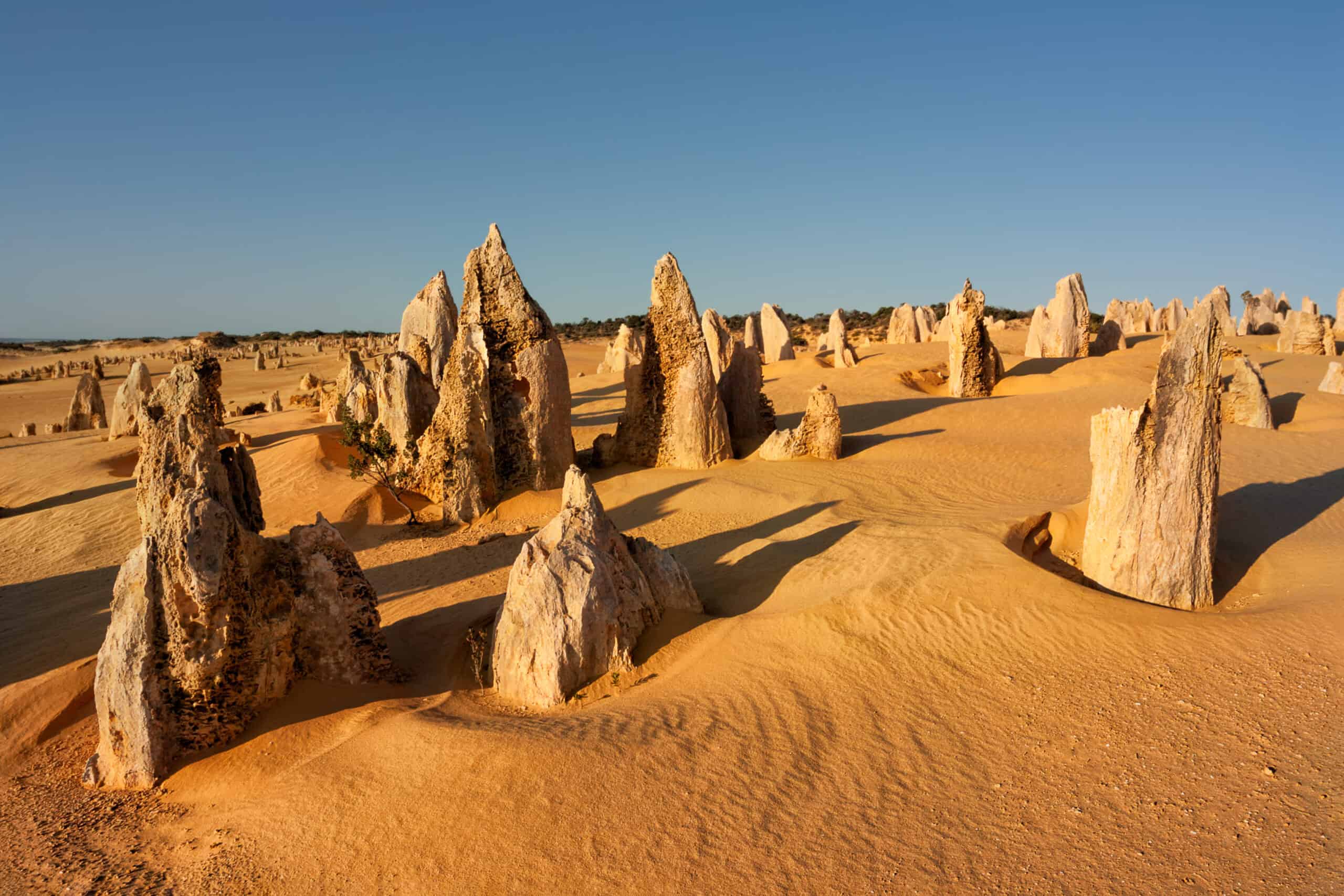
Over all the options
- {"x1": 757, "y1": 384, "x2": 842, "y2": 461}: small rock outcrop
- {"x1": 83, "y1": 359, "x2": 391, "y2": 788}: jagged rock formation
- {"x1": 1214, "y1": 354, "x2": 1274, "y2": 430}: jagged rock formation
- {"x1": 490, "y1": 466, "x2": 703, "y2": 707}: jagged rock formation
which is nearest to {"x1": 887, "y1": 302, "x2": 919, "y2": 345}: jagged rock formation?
{"x1": 1214, "y1": 354, "x2": 1274, "y2": 430}: jagged rock formation

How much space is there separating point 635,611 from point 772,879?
314cm

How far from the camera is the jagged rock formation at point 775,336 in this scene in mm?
32406

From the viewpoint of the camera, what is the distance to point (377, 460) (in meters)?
13.2

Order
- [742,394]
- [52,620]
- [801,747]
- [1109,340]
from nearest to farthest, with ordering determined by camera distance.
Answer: [801,747], [52,620], [742,394], [1109,340]

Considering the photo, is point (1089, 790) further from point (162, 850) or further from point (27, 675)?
point (27, 675)

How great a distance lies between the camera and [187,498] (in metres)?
6.00

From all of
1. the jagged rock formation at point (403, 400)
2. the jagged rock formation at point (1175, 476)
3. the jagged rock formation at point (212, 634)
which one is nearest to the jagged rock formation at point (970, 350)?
the jagged rock formation at point (1175, 476)

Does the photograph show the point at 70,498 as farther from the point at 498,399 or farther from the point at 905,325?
the point at 905,325

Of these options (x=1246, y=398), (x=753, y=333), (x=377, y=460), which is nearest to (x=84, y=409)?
(x=377, y=460)

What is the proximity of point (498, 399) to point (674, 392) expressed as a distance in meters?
2.99

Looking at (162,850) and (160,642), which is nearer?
(162,850)

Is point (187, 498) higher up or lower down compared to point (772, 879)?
higher up

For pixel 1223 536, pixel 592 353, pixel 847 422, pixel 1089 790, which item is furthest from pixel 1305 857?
pixel 592 353

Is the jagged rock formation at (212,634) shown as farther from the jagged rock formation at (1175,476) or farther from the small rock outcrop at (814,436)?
the small rock outcrop at (814,436)
